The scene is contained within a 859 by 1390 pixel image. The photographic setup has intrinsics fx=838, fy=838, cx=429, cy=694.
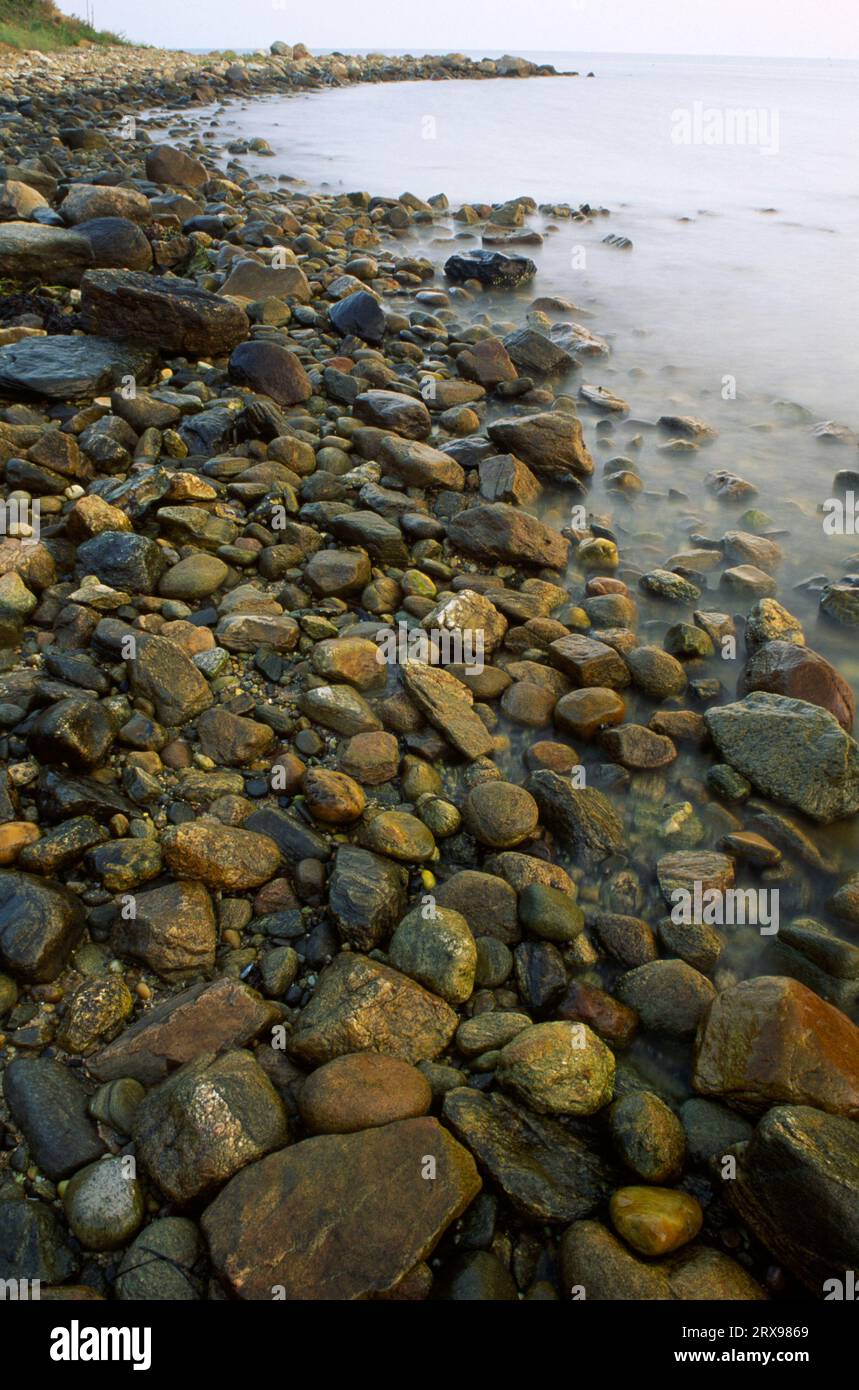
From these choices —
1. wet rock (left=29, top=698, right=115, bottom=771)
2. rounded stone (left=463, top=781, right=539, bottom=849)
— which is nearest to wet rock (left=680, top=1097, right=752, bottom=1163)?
rounded stone (left=463, top=781, right=539, bottom=849)

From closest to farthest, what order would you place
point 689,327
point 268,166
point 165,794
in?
1. point 165,794
2. point 689,327
3. point 268,166

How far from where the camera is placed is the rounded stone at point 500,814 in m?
3.66

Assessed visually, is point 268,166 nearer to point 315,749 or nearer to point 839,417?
point 839,417

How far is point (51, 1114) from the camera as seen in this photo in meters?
2.54

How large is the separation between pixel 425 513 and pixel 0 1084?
4.21 m

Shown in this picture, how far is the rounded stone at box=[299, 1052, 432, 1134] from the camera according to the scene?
259cm

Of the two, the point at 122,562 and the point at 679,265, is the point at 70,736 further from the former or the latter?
the point at 679,265

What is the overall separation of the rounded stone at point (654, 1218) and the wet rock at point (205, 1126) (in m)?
1.02

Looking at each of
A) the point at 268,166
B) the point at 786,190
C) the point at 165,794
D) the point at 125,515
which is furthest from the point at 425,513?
the point at 786,190

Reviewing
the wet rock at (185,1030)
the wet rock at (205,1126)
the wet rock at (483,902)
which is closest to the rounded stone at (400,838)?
the wet rock at (483,902)

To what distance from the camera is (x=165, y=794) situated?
3.62 m

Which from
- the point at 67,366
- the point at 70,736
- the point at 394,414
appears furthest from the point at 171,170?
the point at 70,736

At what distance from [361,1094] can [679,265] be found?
14727 mm

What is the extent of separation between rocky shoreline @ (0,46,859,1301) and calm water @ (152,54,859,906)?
0.34 m
